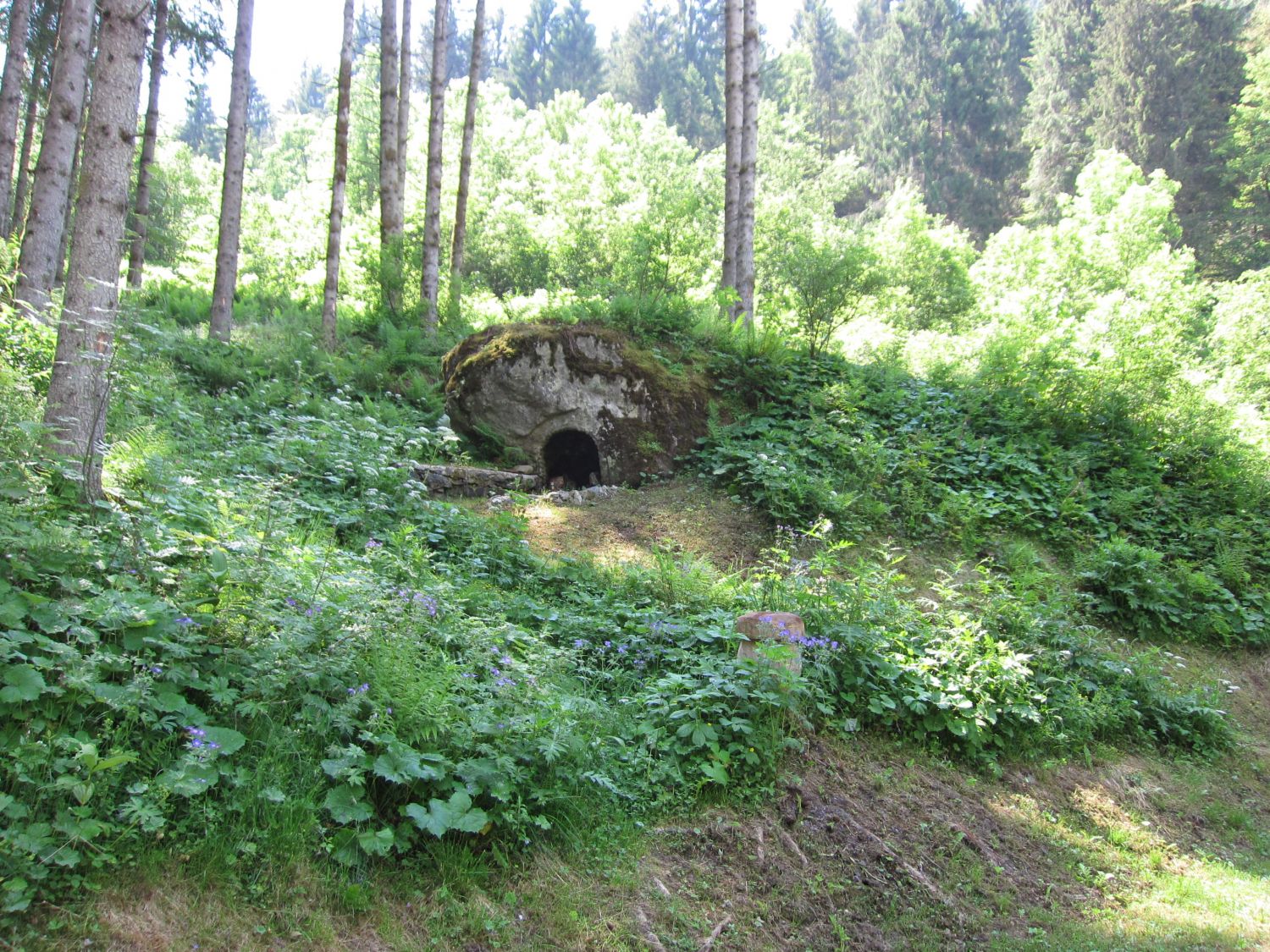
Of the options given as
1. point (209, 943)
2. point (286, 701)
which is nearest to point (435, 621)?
point (286, 701)

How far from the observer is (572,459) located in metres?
11.7

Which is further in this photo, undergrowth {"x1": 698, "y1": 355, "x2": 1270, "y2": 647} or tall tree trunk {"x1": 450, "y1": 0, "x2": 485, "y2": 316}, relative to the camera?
tall tree trunk {"x1": 450, "y1": 0, "x2": 485, "y2": 316}

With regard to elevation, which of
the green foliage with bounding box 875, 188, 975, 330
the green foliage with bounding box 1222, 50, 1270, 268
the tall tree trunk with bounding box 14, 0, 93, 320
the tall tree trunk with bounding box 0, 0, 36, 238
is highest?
the green foliage with bounding box 1222, 50, 1270, 268

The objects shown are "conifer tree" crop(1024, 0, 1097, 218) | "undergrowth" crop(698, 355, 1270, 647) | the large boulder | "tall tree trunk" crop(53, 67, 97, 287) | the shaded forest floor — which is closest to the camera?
the shaded forest floor

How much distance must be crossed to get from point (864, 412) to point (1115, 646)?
468 cm

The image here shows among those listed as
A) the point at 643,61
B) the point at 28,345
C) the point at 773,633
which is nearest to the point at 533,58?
the point at 643,61

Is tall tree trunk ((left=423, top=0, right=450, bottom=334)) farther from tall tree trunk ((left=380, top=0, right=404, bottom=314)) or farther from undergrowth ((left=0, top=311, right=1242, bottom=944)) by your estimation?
undergrowth ((left=0, top=311, right=1242, bottom=944))

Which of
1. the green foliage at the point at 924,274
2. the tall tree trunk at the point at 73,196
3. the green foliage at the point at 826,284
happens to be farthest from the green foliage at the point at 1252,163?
the tall tree trunk at the point at 73,196

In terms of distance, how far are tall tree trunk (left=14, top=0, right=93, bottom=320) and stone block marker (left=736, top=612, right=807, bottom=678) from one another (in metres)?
7.80

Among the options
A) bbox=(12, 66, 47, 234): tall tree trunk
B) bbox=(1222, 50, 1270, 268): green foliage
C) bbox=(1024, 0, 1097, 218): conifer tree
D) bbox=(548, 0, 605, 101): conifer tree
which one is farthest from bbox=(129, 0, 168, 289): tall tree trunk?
bbox=(548, 0, 605, 101): conifer tree

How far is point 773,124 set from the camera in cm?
4500

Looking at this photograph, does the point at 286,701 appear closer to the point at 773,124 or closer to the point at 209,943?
the point at 209,943

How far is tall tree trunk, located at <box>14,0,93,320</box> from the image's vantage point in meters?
8.37

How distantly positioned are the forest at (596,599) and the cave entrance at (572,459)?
689 millimetres
